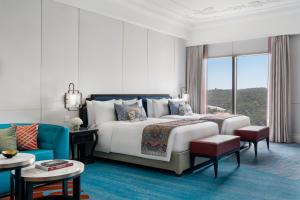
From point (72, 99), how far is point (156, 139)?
5.73ft

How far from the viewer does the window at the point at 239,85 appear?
295 inches

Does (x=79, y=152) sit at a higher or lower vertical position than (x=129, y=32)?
lower

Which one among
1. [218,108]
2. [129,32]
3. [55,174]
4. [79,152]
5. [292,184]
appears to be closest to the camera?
[55,174]

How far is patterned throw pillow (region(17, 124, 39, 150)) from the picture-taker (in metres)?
3.68

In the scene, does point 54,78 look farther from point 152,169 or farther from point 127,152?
point 152,169

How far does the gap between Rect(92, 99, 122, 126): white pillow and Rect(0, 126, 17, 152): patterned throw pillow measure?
5.84 ft

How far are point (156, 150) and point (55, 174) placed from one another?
199 centimetres

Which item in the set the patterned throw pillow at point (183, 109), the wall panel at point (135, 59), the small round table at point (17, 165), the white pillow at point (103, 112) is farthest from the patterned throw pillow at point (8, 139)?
the patterned throw pillow at point (183, 109)

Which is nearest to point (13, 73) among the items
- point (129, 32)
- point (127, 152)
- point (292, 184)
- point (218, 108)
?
point (127, 152)

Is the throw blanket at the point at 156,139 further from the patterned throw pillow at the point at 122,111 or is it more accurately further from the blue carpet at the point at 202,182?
the patterned throw pillow at the point at 122,111

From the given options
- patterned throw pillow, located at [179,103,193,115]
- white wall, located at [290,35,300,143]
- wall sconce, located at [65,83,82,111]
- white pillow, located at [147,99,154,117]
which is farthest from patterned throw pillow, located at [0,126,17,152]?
white wall, located at [290,35,300,143]

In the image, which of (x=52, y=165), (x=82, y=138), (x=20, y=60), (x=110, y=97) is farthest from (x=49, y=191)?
(x=110, y=97)

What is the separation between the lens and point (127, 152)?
4602 mm

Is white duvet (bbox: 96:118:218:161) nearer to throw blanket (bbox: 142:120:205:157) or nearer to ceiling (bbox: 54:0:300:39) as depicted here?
throw blanket (bbox: 142:120:205:157)
